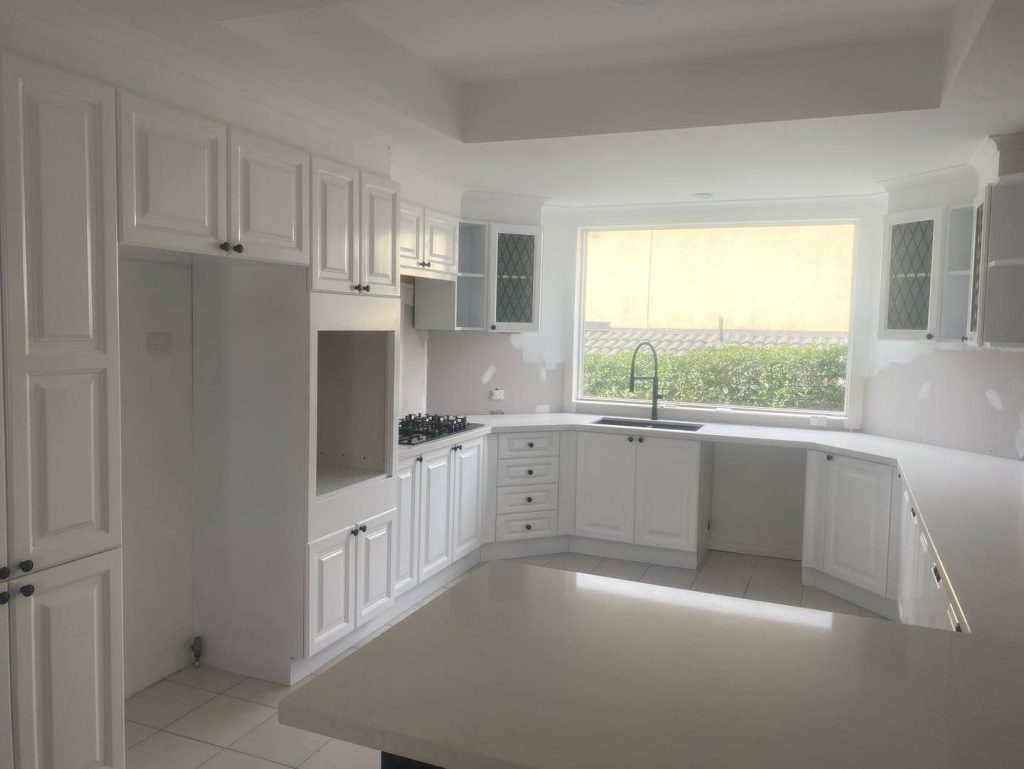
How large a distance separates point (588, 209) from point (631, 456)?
1833 mm

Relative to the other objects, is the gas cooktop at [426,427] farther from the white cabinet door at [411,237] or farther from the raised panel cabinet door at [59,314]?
the raised panel cabinet door at [59,314]

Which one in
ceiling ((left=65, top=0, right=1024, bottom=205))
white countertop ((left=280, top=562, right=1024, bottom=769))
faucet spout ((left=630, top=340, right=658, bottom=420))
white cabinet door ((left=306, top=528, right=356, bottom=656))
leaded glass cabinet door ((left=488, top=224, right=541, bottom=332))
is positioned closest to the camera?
white countertop ((left=280, top=562, right=1024, bottom=769))

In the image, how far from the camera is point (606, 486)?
15.8 feet

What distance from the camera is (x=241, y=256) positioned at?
265 centimetres

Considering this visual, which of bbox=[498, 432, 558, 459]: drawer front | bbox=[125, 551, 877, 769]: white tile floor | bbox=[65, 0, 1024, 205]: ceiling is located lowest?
bbox=[125, 551, 877, 769]: white tile floor

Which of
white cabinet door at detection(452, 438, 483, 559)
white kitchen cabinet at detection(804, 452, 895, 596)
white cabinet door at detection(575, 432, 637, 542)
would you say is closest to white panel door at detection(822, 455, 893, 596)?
white kitchen cabinet at detection(804, 452, 895, 596)

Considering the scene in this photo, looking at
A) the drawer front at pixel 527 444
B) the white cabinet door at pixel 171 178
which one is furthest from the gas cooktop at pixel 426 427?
the white cabinet door at pixel 171 178

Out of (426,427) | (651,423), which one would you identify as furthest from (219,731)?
(651,423)

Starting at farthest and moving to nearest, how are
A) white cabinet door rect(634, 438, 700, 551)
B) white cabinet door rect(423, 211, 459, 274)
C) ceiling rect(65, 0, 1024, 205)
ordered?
white cabinet door rect(634, 438, 700, 551) < white cabinet door rect(423, 211, 459, 274) < ceiling rect(65, 0, 1024, 205)

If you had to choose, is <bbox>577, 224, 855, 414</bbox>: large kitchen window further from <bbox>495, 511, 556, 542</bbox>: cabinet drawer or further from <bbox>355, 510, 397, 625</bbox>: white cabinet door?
<bbox>355, 510, 397, 625</bbox>: white cabinet door

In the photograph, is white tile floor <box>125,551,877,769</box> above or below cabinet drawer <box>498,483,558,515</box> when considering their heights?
below

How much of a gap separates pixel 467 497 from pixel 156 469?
187 centimetres

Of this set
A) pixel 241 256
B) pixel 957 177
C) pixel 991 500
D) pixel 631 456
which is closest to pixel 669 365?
pixel 631 456

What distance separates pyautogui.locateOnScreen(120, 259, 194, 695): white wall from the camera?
2932 millimetres
